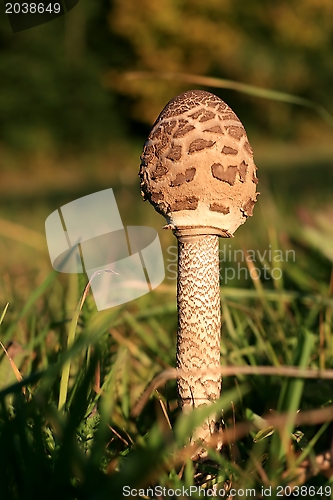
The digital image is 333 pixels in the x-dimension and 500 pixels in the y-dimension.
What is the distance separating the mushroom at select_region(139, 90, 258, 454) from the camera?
118 cm

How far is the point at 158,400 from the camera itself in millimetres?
1386

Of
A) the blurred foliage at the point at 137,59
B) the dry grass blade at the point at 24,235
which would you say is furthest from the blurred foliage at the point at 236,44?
the dry grass blade at the point at 24,235

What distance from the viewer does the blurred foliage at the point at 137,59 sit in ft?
47.6

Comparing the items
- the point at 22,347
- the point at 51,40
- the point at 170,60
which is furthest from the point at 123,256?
the point at 51,40

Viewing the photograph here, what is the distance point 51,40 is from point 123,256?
13879mm

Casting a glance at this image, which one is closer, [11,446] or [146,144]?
[11,446]

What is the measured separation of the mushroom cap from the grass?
0.29 m

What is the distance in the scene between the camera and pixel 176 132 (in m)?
1.19

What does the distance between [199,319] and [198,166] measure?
0.37 metres

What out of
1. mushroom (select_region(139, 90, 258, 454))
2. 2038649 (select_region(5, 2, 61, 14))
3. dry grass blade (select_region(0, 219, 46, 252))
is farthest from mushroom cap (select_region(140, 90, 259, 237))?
2038649 (select_region(5, 2, 61, 14))

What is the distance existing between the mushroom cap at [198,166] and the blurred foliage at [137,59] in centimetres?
1347

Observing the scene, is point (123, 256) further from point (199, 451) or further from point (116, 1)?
point (116, 1)

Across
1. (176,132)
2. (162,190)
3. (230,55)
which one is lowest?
(230,55)

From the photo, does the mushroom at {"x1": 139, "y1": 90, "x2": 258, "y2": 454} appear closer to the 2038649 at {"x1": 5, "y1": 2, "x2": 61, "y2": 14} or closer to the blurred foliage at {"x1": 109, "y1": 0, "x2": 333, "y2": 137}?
the 2038649 at {"x1": 5, "y1": 2, "x2": 61, "y2": 14}
